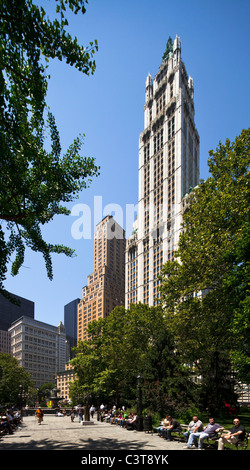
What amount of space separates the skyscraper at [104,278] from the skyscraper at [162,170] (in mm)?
42187

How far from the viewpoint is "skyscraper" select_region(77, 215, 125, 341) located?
529ft

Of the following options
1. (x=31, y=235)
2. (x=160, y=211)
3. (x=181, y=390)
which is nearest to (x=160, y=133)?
(x=160, y=211)

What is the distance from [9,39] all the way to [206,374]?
32510 millimetres

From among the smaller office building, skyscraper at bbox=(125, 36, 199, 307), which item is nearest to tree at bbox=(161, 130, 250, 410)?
skyscraper at bbox=(125, 36, 199, 307)

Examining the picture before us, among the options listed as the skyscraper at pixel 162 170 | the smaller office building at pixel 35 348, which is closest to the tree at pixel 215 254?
the skyscraper at pixel 162 170

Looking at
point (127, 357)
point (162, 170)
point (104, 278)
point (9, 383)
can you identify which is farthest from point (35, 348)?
point (127, 357)

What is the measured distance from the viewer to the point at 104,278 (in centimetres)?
16112

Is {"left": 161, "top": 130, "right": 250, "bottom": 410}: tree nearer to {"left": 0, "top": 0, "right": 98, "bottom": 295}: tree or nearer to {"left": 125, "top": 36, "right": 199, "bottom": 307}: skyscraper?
{"left": 0, "top": 0, "right": 98, "bottom": 295}: tree

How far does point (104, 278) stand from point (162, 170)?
68.9 meters

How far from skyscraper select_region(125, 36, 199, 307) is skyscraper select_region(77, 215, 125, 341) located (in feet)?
138

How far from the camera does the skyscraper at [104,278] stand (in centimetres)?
Answer: 16112

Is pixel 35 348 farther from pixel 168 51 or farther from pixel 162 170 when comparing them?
pixel 168 51

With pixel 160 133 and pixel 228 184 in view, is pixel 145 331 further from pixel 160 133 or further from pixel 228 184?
pixel 160 133

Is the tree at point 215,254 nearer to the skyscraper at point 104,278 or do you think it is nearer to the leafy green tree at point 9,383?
the leafy green tree at point 9,383
